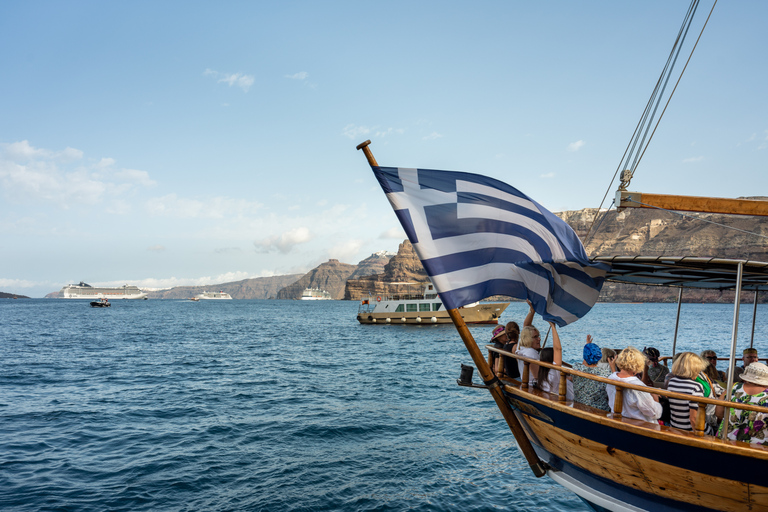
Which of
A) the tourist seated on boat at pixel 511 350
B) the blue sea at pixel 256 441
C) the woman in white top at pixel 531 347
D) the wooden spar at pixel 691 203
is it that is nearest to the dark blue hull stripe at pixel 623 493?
the woman in white top at pixel 531 347

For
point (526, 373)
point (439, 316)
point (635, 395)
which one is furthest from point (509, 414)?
point (439, 316)

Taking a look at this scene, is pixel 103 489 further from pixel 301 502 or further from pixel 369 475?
pixel 369 475

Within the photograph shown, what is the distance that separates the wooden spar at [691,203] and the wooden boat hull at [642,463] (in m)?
5.04

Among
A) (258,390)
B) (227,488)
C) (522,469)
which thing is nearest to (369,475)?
(227,488)

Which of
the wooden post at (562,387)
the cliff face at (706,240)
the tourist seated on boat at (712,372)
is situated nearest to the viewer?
the wooden post at (562,387)

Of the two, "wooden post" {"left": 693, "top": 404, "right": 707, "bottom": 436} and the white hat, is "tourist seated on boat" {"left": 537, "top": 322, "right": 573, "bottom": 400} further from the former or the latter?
the white hat

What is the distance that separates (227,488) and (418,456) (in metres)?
4.47

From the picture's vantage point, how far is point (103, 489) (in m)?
8.75

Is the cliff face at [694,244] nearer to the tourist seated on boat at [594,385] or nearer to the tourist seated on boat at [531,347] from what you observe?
the tourist seated on boat at [531,347]

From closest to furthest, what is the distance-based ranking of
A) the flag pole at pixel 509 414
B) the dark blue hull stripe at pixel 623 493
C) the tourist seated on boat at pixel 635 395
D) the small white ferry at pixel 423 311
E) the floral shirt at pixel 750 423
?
the floral shirt at pixel 750 423 → the dark blue hull stripe at pixel 623 493 → the tourist seated on boat at pixel 635 395 → the flag pole at pixel 509 414 → the small white ferry at pixel 423 311

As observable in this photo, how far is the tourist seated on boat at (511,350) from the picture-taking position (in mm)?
7066

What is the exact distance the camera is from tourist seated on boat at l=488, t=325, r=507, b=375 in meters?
7.02

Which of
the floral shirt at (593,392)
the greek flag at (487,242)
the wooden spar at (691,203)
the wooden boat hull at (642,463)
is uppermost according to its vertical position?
the wooden spar at (691,203)

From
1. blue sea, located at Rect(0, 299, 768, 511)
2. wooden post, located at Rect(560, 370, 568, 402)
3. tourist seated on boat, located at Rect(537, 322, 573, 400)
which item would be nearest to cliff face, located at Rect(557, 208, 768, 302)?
blue sea, located at Rect(0, 299, 768, 511)
